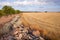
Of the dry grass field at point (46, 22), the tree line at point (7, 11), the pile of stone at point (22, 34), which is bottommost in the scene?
the pile of stone at point (22, 34)

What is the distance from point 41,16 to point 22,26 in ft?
1.27

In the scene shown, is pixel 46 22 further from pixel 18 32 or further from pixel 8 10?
pixel 8 10

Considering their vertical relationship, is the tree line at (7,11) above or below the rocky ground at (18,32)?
above

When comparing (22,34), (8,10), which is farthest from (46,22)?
(8,10)

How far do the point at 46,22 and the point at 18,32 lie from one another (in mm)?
533

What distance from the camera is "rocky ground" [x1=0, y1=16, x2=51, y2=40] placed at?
234 cm

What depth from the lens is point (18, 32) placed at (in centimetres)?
236

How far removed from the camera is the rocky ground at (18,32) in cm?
234

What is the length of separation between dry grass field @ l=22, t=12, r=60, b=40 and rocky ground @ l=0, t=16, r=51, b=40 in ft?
0.29

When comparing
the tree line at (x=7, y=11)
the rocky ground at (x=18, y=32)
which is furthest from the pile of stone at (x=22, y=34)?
the tree line at (x=7, y=11)

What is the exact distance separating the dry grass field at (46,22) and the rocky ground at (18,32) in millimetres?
90

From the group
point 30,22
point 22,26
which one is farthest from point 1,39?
point 30,22

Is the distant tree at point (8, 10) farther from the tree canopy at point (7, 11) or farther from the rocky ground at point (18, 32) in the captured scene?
the rocky ground at point (18, 32)

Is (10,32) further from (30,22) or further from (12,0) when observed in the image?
(12,0)
